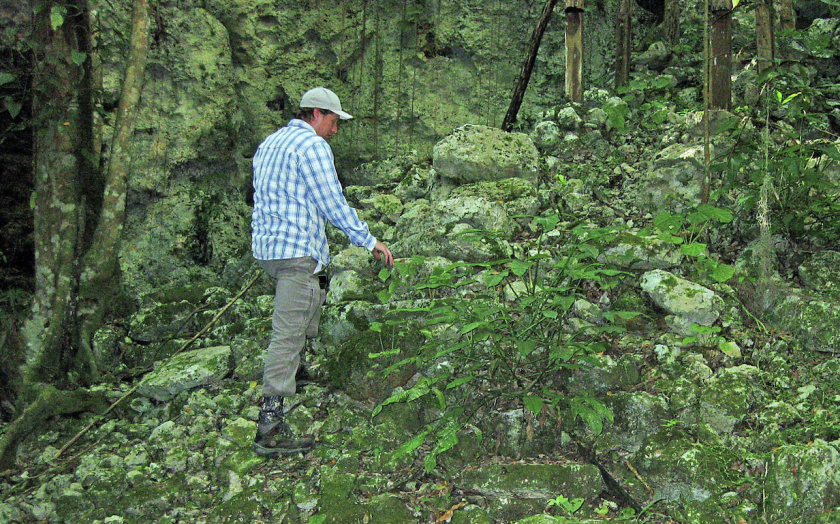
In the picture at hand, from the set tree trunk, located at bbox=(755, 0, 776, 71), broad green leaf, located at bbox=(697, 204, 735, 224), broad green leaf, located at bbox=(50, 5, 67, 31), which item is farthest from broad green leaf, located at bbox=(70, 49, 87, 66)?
tree trunk, located at bbox=(755, 0, 776, 71)

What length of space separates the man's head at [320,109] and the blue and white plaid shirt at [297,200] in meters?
0.15

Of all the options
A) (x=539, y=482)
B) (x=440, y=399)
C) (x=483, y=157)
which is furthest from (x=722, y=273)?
(x=483, y=157)

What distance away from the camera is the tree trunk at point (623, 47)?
582cm

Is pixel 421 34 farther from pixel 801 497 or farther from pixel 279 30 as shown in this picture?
pixel 801 497

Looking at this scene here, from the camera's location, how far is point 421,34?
6020 mm

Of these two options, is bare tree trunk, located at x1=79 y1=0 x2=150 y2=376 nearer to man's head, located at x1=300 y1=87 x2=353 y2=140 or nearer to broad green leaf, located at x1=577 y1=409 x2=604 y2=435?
man's head, located at x1=300 y1=87 x2=353 y2=140

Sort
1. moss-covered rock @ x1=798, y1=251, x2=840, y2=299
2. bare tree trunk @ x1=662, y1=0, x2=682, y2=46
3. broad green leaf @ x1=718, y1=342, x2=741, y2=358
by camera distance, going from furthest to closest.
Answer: bare tree trunk @ x1=662, y1=0, x2=682, y2=46 < moss-covered rock @ x1=798, y1=251, x2=840, y2=299 < broad green leaf @ x1=718, y1=342, x2=741, y2=358

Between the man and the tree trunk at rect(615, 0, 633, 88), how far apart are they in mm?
3643

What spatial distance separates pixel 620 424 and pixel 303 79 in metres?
4.32

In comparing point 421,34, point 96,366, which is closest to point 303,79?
point 421,34

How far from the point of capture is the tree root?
3.63 meters

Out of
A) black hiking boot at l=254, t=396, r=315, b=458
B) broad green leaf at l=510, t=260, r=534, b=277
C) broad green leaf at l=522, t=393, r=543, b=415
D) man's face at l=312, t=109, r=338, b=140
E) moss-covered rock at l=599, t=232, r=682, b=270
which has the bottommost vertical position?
black hiking boot at l=254, t=396, r=315, b=458

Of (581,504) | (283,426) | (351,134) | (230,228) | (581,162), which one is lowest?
(581,504)

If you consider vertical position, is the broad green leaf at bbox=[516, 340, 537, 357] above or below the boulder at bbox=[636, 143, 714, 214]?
below
